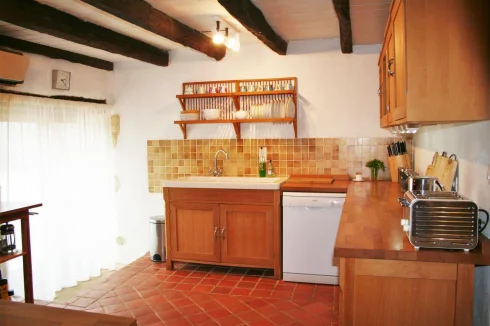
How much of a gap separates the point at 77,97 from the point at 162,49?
108 centimetres

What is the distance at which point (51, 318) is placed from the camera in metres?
1.17

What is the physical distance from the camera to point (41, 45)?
157 inches

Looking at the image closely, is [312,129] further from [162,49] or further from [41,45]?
[41,45]

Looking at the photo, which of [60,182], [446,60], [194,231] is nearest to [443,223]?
[446,60]

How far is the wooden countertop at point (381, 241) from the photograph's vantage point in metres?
1.71

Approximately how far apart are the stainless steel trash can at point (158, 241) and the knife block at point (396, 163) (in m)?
2.45

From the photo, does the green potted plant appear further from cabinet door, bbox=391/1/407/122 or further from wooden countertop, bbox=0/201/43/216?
wooden countertop, bbox=0/201/43/216

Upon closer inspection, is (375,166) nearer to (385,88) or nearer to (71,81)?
(385,88)

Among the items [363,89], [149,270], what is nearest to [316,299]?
[149,270]

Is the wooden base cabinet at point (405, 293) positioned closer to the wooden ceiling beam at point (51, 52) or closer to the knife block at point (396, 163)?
the knife block at point (396, 163)

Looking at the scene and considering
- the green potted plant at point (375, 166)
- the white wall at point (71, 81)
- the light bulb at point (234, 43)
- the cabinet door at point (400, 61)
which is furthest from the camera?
the green potted plant at point (375, 166)

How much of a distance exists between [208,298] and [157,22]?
2280 millimetres

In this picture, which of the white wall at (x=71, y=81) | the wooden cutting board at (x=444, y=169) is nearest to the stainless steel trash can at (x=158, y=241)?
the white wall at (x=71, y=81)

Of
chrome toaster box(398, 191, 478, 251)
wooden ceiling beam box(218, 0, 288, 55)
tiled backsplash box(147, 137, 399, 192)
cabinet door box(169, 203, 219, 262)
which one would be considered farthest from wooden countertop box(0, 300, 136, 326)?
tiled backsplash box(147, 137, 399, 192)
